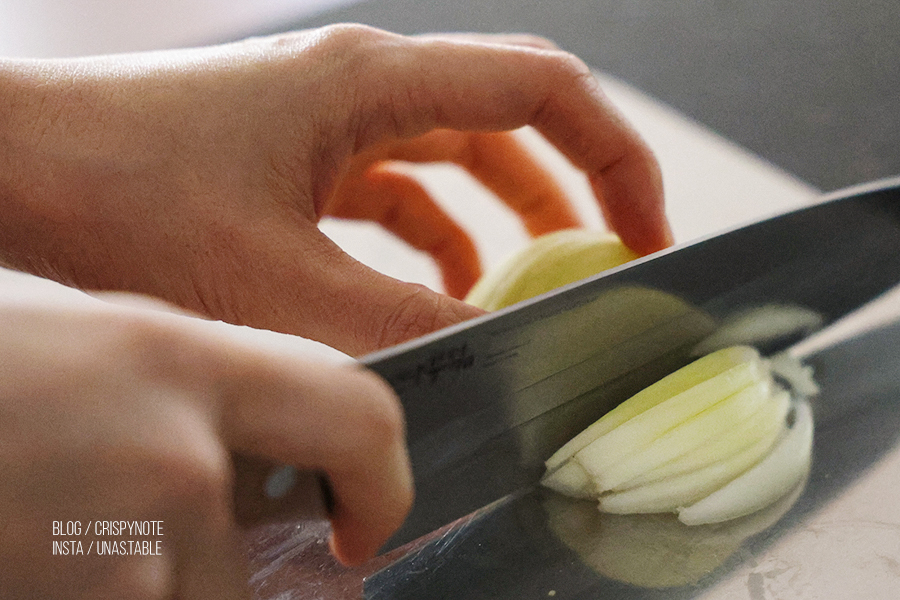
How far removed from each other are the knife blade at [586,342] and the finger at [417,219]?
1.66 feet

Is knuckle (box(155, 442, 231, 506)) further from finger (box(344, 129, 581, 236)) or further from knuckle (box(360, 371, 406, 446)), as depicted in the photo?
finger (box(344, 129, 581, 236))

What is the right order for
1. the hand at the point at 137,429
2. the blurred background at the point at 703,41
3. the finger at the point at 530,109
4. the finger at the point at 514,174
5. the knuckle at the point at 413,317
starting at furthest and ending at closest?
the blurred background at the point at 703,41 → the finger at the point at 514,174 → the finger at the point at 530,109 → the knuckle at the point at 413,317 → the hand at the point at 137,429

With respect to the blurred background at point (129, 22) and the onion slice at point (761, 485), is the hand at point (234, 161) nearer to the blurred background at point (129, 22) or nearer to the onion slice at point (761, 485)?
the onion slice at point (761, 485)

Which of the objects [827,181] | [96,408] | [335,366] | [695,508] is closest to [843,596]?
[695,508]

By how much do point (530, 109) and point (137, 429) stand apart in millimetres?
697

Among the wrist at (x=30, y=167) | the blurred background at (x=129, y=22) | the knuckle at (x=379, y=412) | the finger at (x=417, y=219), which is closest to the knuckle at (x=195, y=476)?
the knuckle at (x=379, y=412)

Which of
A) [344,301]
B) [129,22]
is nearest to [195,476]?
[344,301]

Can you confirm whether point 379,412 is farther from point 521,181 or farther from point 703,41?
point 703,41

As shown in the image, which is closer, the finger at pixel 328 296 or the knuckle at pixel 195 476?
the knuckle at pixel 195 476

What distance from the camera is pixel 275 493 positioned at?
56 cm

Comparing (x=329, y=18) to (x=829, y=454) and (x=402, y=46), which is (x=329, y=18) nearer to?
(x=402, y=46)

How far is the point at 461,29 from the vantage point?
5.63 feet

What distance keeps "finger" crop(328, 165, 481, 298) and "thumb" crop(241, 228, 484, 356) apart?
1.63 ft

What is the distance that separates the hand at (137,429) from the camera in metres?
0.43
